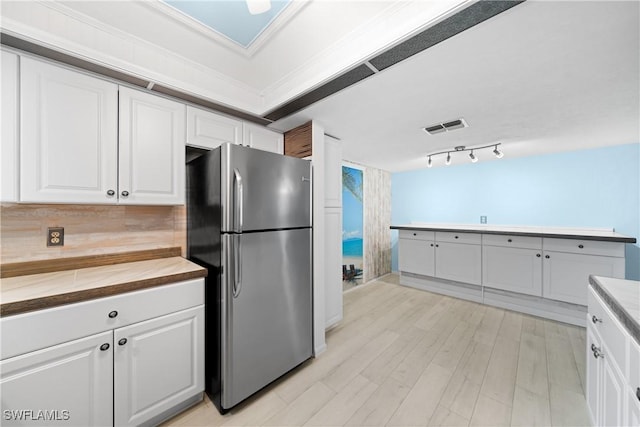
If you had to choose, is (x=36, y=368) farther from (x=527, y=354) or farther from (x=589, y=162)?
(x=589, y=162)

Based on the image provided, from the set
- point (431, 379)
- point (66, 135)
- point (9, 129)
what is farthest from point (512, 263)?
point (9, 129)

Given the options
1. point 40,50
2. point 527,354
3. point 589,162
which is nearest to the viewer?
point 40,50

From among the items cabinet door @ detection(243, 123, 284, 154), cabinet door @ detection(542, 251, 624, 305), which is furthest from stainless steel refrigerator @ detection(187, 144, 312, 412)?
cabinet door @ detection(542, 251, 624, 305)

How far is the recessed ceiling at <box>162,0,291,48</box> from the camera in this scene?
1165 mm

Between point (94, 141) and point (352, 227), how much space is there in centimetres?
327

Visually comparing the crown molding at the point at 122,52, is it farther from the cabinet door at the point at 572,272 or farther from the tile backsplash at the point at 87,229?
the cabinet door at the point at 572,272

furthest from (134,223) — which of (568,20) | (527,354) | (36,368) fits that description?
(527,354)

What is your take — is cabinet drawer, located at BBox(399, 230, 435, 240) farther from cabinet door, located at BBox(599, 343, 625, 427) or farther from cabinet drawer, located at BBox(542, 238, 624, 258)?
cabinet door, located at BBox(599, 343, 625, 427)

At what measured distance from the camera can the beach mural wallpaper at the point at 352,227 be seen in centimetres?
384

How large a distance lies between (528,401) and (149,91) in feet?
10.9

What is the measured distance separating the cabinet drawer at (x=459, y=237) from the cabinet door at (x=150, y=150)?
11.5 feet

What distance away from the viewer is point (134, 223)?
1.80 metres

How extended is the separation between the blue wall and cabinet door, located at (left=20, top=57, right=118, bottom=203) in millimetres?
4508

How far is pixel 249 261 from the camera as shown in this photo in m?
1.53
